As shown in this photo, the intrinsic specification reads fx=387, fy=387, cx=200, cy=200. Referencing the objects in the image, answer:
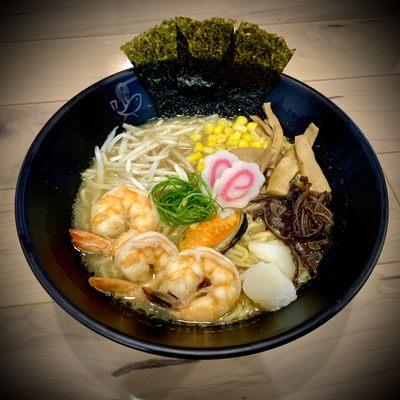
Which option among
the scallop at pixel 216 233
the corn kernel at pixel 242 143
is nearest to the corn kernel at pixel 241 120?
the corn kernel at pixel 242 143

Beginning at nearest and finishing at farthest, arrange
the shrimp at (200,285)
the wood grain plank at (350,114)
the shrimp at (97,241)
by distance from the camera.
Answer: the shrimp at (200,285) < the shrimp at (97,241) < the wood grain plank at (350,114)

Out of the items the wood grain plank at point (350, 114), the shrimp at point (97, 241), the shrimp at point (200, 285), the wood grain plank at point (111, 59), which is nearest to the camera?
the shrimp at point (200, 285)

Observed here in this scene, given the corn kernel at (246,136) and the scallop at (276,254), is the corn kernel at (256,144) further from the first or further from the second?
the scallop at (276,254)

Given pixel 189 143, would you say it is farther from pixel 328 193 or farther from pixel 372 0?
pixel 372 0

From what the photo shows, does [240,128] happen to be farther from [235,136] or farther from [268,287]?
[268,287]

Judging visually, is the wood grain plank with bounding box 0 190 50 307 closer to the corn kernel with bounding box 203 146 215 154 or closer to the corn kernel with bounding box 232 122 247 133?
the corn kernel with bounding box 203 146 215 154

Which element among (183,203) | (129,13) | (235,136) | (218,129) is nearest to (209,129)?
(218,129)

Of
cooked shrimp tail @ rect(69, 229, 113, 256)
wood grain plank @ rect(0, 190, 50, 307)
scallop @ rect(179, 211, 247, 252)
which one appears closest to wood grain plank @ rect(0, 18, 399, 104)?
wood grain plank @ rect(0, 190, 50, 307)
